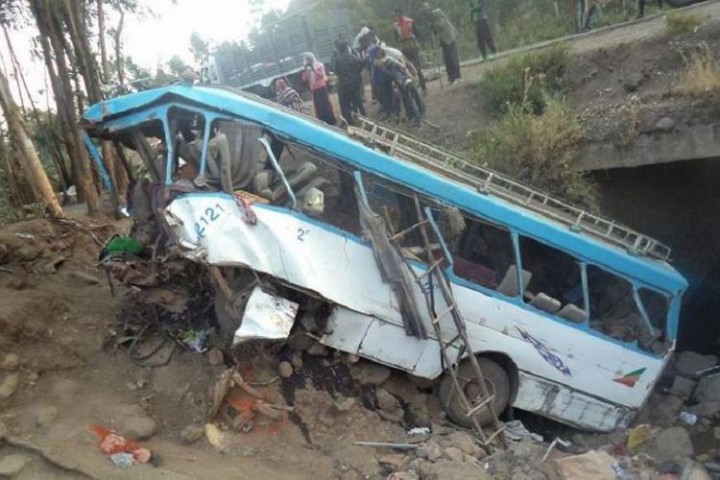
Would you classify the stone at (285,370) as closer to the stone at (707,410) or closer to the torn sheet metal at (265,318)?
the torn sheet metal at (265,318)

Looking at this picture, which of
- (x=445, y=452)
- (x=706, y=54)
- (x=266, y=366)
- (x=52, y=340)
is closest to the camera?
(x=445, y=452)

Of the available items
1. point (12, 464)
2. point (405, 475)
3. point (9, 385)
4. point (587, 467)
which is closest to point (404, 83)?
point (587, 467)

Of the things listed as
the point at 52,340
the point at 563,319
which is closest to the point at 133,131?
the point at 52,340

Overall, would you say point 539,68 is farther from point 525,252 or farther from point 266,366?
point 266,366

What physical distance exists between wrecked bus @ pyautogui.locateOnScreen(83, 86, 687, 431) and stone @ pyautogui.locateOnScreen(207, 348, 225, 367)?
212 mm

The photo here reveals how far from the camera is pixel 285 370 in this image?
593 centimetres

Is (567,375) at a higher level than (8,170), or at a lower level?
lower

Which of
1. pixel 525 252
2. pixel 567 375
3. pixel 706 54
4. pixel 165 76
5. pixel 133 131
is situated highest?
pixel 165 76

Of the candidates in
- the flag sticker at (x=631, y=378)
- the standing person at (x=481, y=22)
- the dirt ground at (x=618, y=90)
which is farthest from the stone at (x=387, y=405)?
the standing person at (x=481, y=22)

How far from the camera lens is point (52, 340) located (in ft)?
21.0

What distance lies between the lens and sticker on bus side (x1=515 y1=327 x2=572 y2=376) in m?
6.32

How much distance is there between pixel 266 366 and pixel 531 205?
2.99 metres

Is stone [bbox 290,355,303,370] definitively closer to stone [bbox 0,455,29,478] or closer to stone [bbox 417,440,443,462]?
stone [bbox 417,440,443,462]

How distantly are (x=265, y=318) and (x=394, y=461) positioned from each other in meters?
1.58
